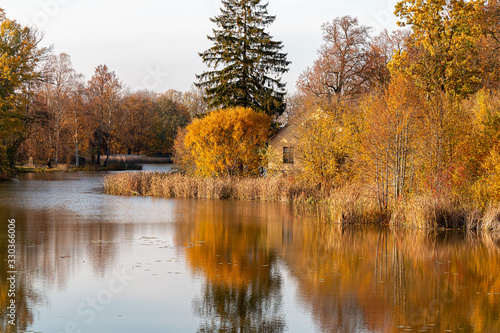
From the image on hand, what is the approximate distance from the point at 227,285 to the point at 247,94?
105ft

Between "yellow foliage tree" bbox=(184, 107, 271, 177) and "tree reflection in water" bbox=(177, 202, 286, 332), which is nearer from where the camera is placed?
"tree reflection in water" bbox=(177, 202, 286, 332)

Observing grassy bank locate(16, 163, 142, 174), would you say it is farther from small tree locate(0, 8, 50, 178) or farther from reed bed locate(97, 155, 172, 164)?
small tree locate(0, 8, 50, 178)

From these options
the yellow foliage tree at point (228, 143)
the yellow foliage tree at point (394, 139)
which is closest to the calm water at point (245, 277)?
the yellow foliage tree at point (394, 139)

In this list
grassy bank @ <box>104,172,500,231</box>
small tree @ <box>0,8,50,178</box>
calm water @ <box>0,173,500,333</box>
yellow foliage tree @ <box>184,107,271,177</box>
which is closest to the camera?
calm water @ <box>0,173,500,333</box>

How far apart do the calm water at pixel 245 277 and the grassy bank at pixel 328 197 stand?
127 centimetres

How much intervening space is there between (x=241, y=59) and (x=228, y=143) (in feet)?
33.1

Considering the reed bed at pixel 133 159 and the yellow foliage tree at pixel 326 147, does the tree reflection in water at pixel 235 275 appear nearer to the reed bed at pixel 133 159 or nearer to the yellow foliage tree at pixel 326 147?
the yellow foliage tree at pixel 326 147

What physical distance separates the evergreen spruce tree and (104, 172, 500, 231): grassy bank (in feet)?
32.5

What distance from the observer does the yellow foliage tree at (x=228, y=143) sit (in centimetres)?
3369

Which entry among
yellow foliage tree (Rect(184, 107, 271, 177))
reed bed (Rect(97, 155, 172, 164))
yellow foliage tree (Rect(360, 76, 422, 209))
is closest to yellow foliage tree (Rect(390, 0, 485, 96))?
yellow foliage tree (Rect(360, 76, 422, 209))

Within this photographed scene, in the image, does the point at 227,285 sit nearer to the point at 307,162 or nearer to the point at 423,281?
the point at 423,281

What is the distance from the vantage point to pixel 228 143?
112 ft

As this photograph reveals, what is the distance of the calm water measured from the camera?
8.52 meters

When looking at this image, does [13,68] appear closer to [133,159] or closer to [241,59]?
[241,59]
